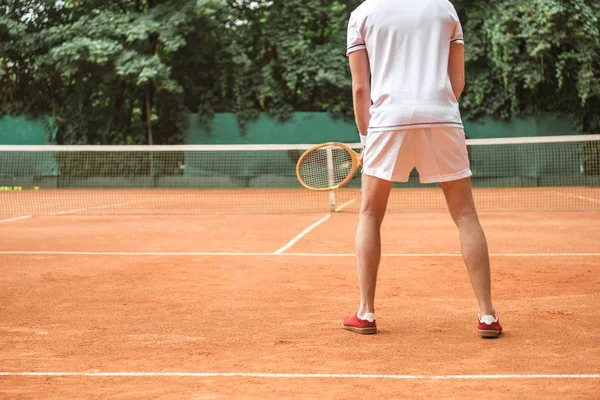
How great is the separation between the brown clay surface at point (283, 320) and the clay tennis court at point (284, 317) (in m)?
0.01

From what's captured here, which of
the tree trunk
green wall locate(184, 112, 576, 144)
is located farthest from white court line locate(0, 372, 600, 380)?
the tree trunk

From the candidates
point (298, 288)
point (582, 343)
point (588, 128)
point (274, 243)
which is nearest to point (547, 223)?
point (274, 243)

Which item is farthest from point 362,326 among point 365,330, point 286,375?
point 286,375

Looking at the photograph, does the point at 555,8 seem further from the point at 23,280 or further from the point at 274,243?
the point at 23,280

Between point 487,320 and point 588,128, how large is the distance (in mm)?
17667

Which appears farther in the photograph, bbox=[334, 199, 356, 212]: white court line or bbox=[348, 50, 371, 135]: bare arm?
bbox=[334, 199, 356, 212]: white court line

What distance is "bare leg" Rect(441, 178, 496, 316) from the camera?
3.76 metres

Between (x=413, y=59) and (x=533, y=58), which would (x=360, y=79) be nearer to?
(x=413, y=59)

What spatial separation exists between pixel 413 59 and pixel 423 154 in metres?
0.45

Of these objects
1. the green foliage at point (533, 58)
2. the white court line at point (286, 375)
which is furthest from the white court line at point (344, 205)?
the white court line at point (286, 375)

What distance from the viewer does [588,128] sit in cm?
1994

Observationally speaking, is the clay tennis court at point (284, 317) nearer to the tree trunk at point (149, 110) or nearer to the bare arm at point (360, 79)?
the bare arm at point (360, 79)

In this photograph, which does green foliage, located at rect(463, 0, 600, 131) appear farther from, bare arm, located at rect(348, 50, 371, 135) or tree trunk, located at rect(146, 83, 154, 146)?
bare arm, located at rect(348, 50, 371, 135)

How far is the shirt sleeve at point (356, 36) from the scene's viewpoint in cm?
375
